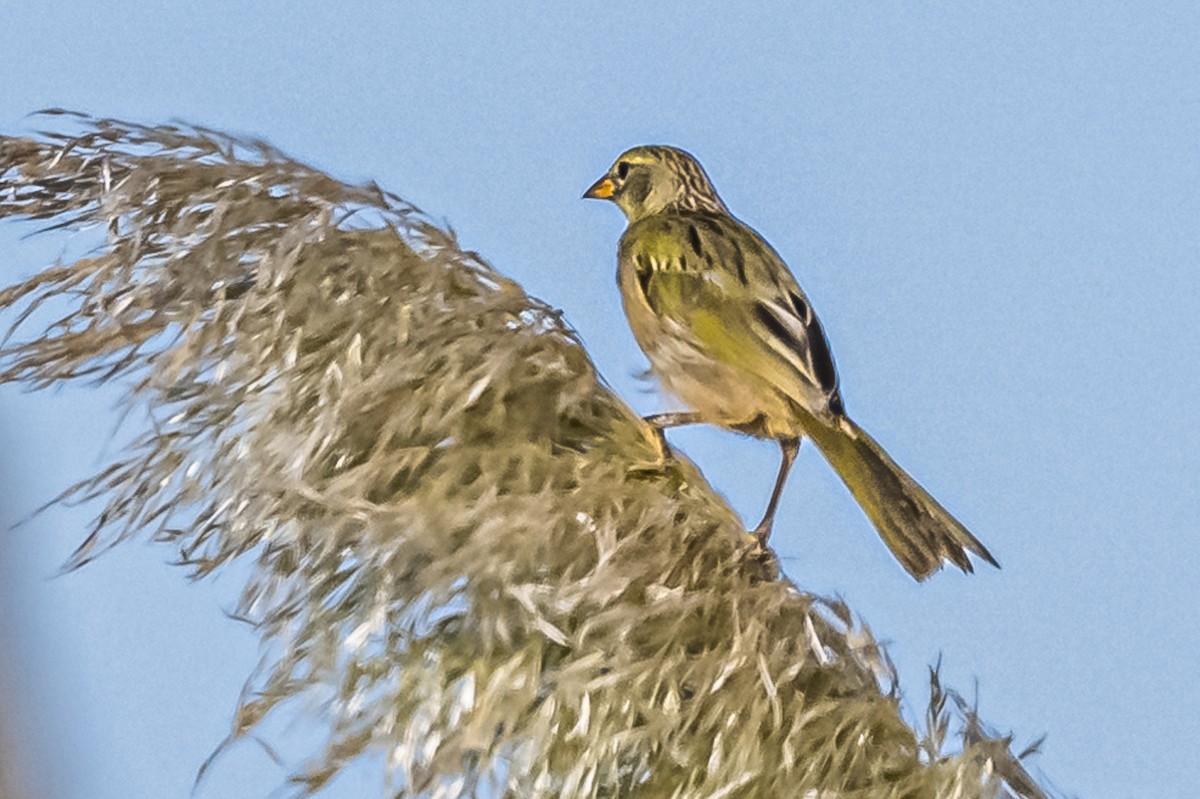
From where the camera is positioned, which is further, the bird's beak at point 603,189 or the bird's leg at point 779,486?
the bird's beak at point 603,189

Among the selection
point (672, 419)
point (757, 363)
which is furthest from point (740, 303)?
point (672, 419)

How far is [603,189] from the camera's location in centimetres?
203

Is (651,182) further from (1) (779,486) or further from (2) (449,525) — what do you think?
(2) (449,525)

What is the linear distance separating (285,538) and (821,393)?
67 cm

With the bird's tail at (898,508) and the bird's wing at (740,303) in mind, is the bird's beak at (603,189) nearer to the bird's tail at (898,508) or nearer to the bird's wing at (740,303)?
the bird's wing at (740,303)

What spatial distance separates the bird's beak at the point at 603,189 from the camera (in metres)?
2.03

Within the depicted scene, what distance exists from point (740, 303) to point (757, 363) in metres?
0.09

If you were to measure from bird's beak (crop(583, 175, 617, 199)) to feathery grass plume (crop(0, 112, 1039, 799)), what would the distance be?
0.89 metres

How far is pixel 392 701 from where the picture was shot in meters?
1.11

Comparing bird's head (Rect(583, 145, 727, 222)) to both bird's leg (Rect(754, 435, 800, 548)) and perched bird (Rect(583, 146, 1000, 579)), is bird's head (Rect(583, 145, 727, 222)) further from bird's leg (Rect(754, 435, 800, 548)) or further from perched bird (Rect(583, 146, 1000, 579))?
bird's leg (Rect(754, 435, 800, 548))

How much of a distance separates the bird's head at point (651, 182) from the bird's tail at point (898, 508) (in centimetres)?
65

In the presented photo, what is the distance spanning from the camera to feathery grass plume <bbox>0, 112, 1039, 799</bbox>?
3.52ft

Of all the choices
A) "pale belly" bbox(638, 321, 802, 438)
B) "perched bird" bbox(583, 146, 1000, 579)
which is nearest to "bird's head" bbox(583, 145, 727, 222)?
"perched bird" bbox(583, 146, 1000, 579)

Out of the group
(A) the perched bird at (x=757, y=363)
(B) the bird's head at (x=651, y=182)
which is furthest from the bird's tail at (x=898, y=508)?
(B) the bird's head at (x=651, y=182)
